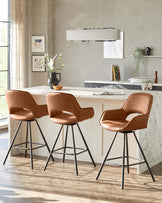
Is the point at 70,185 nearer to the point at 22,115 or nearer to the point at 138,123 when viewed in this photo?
the point at 138,123

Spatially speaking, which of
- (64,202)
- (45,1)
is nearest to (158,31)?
(45,1)

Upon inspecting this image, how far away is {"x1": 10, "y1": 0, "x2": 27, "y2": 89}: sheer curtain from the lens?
8.96 m

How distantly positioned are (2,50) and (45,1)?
136cm

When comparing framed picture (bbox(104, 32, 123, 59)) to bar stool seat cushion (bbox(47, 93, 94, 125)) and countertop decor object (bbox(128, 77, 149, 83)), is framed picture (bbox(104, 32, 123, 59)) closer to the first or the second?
countertop decor object (bbox(128, 77, 149, 83))

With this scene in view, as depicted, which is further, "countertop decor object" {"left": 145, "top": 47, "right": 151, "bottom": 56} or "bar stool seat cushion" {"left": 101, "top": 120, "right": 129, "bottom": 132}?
"countertop decor object" {"left": 145, "top": 47, "right": 151, "bottom": 56}

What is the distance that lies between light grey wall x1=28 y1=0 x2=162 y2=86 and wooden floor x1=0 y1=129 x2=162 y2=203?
350cm

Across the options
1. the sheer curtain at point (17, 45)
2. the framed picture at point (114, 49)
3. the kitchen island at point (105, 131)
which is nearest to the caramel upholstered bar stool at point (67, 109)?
the kitchen island at point (105, 131)

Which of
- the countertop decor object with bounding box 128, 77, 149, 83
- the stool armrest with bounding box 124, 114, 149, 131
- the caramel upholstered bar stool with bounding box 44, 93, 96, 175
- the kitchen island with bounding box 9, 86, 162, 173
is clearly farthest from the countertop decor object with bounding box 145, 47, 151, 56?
the stool armrest with bounding box 124, 114, 149, 131

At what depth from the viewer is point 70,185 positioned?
17.1 feet

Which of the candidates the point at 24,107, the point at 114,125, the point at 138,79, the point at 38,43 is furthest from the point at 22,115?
the point at 38,43

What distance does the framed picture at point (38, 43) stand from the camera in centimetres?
938

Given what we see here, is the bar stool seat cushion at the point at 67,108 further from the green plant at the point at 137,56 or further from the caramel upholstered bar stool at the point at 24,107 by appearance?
the green plant at the point at 137,56

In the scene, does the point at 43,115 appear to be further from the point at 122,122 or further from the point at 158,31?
the point at 158,31

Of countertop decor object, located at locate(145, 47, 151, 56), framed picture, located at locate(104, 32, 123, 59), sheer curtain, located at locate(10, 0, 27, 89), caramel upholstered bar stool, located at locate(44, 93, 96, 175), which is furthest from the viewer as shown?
framed picture, located at locate(104, 32, 123, 59)
